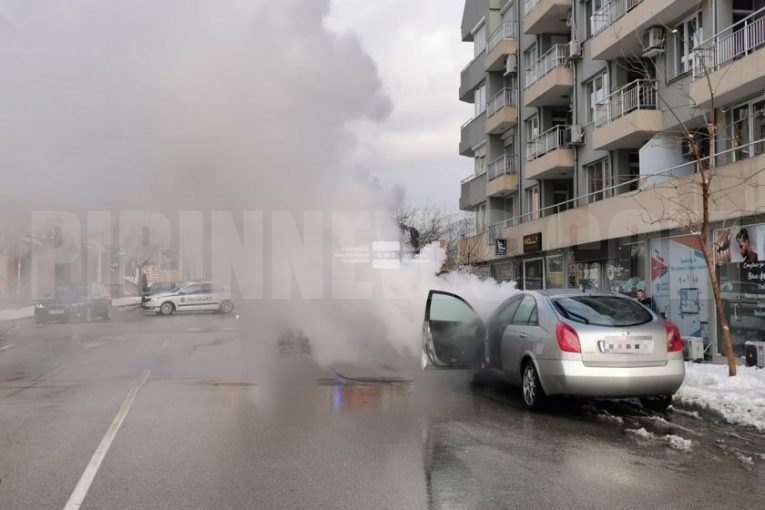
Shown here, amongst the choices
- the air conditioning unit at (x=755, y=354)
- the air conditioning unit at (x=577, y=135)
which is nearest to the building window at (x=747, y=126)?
the air conditioning unit at (x=755, y=354)

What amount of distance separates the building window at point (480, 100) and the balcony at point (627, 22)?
1153 cm

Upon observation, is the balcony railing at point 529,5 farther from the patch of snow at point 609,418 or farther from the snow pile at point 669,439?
the snow pile at point 669,439

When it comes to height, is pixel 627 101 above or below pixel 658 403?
above

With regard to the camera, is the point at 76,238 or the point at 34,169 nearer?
the point at 34,169

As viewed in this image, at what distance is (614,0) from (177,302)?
72.0ft

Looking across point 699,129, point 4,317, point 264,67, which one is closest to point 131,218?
point 264,67

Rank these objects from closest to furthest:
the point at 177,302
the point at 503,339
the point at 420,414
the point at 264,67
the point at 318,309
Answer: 1. the point at 420,414
2. the point at 503,339
3. the point at 264,67
4. the point at 318,309
5. the point at 177,302

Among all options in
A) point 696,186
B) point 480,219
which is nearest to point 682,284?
point 696,186

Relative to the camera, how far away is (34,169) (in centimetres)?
935

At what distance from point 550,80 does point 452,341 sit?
17.5 m

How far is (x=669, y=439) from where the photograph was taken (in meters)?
6.66

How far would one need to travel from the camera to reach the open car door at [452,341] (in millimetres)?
9898

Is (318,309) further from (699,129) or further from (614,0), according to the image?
(614,0)

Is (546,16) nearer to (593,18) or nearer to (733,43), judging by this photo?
(593,18)
